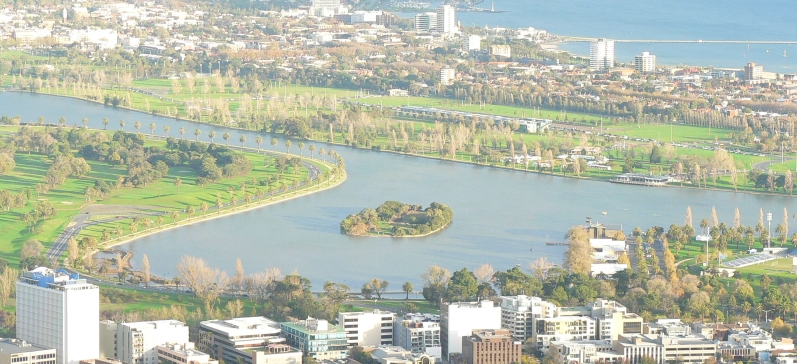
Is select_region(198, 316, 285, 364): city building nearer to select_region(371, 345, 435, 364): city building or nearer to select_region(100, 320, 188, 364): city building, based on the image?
select_region(100, 320, 188, 364): city building

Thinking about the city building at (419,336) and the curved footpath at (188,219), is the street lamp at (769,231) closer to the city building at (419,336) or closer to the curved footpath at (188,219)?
the curved footpath at (188,219)

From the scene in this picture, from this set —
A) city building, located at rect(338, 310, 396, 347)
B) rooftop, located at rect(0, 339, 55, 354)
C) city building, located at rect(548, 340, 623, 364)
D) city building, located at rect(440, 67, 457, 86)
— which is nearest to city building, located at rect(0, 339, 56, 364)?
rooftop, located at rect(0, 339, 55, 354)

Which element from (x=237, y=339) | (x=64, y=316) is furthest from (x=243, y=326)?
(x=64, y=316)

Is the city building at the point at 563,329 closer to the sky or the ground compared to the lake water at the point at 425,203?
closer to the sky

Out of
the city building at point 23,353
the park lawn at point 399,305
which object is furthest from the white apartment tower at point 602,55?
the city building at point 23,353

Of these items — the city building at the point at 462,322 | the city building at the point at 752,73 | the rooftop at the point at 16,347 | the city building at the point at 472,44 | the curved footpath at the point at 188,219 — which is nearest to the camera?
the rooftop at the point at 16,347

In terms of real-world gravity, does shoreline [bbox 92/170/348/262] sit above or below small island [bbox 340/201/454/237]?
below

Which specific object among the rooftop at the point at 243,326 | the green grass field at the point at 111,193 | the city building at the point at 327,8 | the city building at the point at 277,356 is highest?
the city building at the point at 327,8
